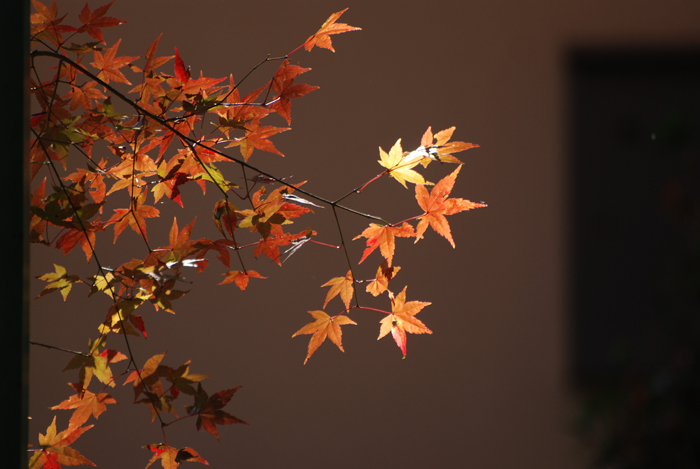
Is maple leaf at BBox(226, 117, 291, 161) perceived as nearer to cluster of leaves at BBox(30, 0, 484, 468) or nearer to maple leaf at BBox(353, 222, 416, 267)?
cluster of leaves at BBox(30, 0, 484, 468)

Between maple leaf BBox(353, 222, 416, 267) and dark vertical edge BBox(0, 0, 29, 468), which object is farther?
maple leaf BBox(353, 222, 416, 267)

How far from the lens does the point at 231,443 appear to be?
5.51 ft

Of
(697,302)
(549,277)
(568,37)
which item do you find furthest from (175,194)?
(697,302)

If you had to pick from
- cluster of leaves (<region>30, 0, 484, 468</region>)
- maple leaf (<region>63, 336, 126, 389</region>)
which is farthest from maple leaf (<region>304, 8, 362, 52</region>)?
maple leaf (<region>63, 336, 126, 389</region>)

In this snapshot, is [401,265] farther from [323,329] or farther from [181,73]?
[181,73]

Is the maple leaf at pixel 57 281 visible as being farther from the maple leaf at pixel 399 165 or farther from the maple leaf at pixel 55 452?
the maple leaf at pixel 399 165

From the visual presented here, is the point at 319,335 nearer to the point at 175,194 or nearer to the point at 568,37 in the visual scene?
the point at 175,194

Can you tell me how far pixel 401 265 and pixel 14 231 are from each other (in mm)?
1369

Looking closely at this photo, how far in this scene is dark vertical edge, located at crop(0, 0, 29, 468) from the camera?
0.41 meters

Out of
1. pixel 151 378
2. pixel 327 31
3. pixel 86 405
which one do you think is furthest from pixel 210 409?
pixel 327 31

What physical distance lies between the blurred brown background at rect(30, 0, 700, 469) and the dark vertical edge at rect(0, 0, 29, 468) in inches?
47.4

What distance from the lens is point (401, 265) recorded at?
1711 mm

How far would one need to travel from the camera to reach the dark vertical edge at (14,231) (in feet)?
1.33

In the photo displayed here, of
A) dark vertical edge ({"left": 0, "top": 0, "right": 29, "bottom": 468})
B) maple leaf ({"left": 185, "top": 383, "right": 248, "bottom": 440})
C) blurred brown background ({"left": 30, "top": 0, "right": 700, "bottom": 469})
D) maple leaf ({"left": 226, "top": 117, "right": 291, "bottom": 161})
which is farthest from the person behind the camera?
blurred brown background ({"left": 30, "top": 0, "right": 700, "bottom": 469})
